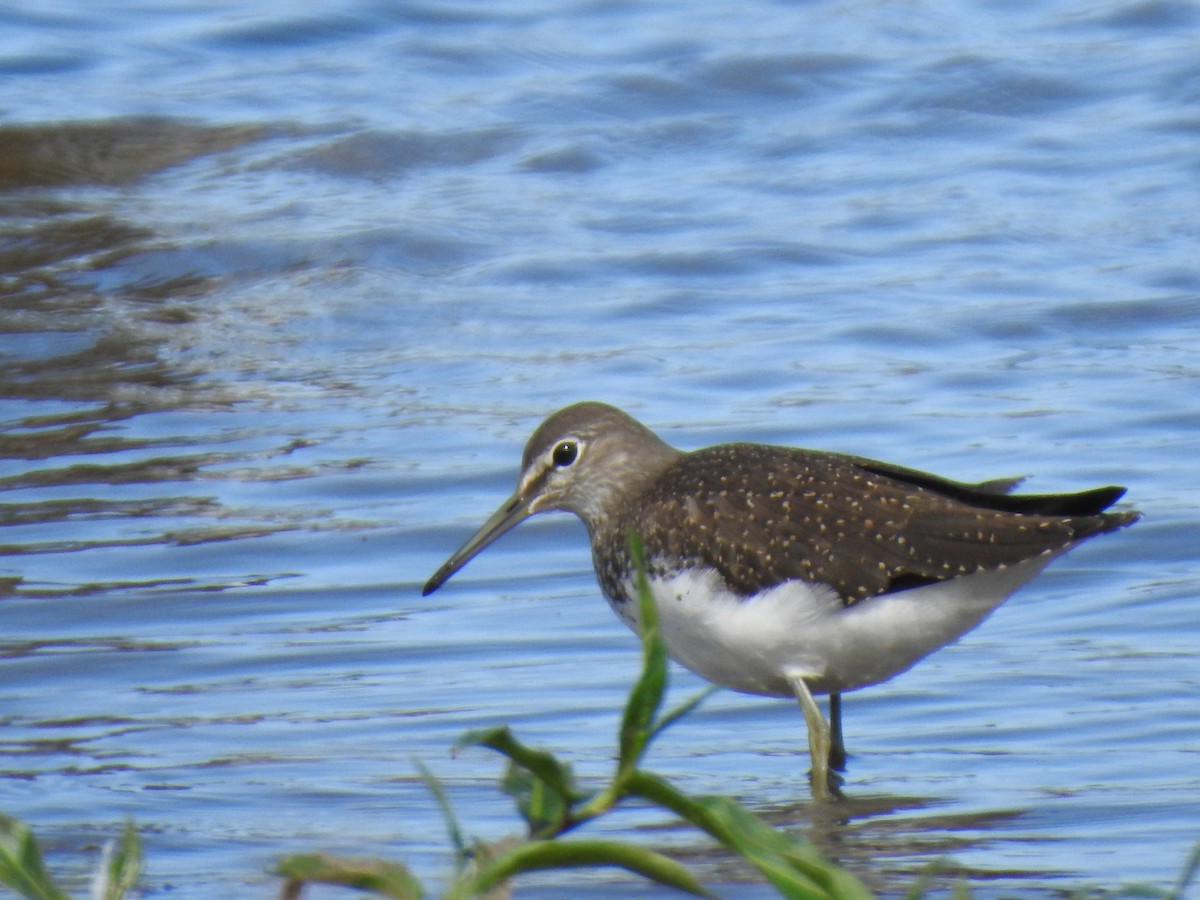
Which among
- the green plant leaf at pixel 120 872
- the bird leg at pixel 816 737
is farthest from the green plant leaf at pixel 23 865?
the bird leg at pixel 816 737

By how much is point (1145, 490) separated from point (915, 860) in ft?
11.0

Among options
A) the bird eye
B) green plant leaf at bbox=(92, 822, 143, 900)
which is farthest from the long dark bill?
green plant leaf at bbox=(92, 822, 143, 900)

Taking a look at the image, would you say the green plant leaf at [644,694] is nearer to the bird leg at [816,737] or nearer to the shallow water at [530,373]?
the shallow water at [530,373]

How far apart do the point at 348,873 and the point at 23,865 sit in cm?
20

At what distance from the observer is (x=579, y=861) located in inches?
49.8

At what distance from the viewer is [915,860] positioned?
4.34 meters

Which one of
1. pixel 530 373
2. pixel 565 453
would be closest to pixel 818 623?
pixel 565 453

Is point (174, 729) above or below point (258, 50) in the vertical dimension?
below

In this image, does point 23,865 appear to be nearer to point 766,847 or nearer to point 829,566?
point 766,847

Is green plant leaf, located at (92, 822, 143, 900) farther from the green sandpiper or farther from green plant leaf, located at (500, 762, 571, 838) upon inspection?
the green sandpiper

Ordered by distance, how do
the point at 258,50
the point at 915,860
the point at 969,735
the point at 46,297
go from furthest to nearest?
the point at 258,50, the point at 46,297, the point at 969,735, the point at 915,860

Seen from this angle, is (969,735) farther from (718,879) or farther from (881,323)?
(881,323)

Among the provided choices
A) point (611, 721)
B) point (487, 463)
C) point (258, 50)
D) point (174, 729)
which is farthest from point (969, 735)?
point (258, 50)

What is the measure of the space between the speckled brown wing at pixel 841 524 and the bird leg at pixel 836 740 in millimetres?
394
